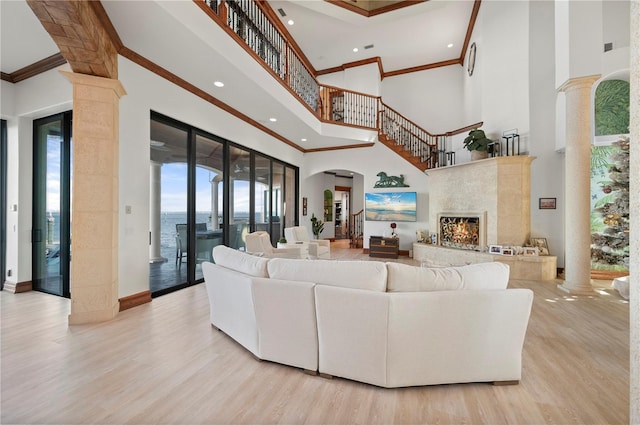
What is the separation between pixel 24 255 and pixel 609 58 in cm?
927

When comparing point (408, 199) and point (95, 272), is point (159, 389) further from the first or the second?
point (408, 199)

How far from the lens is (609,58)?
4.13m

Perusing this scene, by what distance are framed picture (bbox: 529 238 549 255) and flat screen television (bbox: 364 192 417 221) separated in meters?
2.97

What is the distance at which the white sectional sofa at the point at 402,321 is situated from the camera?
1.94 meters

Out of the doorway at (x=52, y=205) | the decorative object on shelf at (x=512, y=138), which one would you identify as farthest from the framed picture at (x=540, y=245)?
the doorway at (x=52, y=205)

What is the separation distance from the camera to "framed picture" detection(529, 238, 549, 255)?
545 cm

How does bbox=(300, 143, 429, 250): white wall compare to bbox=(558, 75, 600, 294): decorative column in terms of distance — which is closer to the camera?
bbox=(558, 75, 600, 294): decorative column

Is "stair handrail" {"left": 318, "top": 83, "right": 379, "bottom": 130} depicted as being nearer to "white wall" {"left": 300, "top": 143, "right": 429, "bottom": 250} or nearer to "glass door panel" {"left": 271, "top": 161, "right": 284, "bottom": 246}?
"white wall" {"left": 300, "top": 143, "right": 429, "bottom": 250}

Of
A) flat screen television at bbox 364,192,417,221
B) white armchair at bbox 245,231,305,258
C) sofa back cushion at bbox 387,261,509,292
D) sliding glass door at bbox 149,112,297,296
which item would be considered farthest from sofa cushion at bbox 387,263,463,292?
flat screen television at bbox 364,192,417,221

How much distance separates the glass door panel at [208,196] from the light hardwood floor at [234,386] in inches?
82.5

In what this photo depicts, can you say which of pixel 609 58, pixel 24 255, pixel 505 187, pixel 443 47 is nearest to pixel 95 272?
pixel 24 255

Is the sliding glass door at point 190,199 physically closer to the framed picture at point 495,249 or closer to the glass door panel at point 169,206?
the glass door panel at point 169,206

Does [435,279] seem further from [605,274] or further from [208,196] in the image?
[605,274]

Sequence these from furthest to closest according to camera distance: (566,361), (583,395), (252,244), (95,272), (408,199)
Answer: (408,199)
(252,244)
(95,272)
(566,361)
(583,395)
